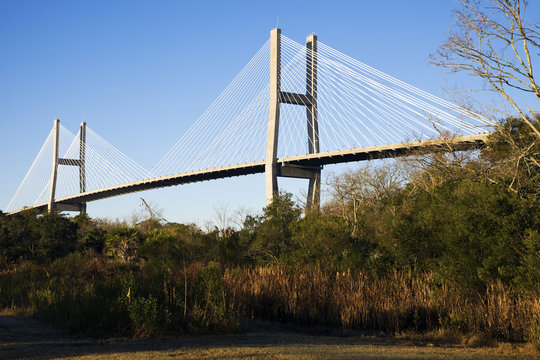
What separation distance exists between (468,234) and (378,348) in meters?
5.14

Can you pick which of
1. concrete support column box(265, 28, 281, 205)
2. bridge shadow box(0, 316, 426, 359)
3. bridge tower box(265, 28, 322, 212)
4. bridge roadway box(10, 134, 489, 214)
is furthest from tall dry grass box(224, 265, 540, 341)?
bridge tower box(265, 28, 322, 212)

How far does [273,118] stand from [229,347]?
94.0ft

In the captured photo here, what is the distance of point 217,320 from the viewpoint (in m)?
10.3

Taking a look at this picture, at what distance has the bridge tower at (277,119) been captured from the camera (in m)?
36.7

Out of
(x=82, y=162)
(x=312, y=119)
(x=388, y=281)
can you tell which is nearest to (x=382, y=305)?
(x=388, y=281)

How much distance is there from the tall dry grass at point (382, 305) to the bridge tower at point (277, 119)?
22.9 m

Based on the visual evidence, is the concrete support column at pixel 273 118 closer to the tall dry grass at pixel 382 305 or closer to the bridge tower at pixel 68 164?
the tall dry grass at pixel 382 305

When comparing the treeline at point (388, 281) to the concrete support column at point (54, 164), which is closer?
the treeline at point (388, 281)

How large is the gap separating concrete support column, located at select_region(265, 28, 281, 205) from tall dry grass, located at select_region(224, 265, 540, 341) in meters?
22.6

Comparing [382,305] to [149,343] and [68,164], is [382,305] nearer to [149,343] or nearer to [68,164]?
[149,343]

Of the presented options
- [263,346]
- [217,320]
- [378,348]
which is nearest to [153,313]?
[217,320]

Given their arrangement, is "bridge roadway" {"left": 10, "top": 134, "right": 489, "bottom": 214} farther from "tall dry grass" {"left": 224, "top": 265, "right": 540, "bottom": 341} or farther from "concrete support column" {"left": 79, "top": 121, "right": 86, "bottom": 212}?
"tall dry grass" {"left": 224, "top": 265, "right": 540, "bottom": 341}

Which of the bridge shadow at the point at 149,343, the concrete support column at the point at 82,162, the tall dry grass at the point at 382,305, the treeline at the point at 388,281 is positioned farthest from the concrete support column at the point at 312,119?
the concrete support column at the point at 82,162

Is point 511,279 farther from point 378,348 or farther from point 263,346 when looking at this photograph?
point 263,346
